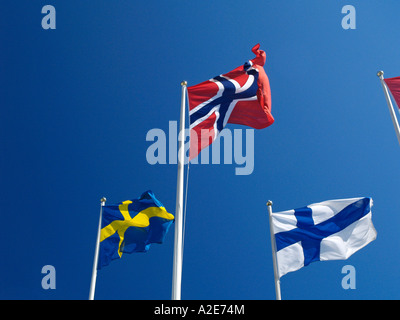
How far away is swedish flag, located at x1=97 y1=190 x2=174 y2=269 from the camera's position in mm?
11908

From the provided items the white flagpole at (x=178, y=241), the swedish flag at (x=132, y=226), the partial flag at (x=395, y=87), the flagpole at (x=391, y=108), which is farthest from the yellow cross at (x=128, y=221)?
the partial flag at (x=395, y=87)

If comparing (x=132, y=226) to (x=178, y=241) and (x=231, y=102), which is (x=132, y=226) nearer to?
(x=178, y=241)

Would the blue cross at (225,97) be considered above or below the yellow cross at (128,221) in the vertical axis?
above

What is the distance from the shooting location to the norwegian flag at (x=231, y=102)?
380 inches

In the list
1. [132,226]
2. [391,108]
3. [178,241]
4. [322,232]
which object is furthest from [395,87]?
[132,226]

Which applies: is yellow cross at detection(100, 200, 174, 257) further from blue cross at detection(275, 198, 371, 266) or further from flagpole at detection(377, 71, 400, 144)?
flagpole at detection(377, 71, 400, 144)

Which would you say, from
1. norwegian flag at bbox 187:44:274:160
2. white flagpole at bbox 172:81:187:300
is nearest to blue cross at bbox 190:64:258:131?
norwegian flag at bbox 187:44:274:160

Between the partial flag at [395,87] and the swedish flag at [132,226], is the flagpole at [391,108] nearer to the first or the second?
the partial flag at [395,87]

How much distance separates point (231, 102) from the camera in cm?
1024

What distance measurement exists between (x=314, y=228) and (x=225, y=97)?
4754mm
